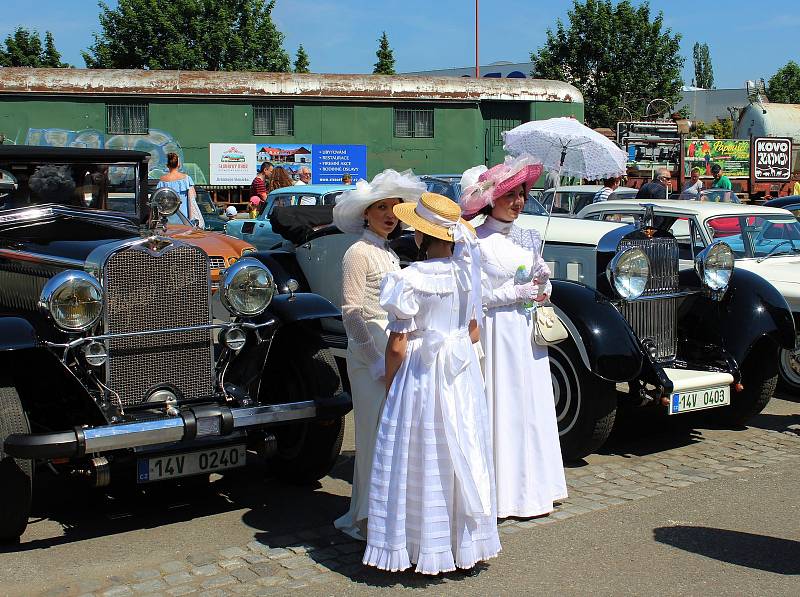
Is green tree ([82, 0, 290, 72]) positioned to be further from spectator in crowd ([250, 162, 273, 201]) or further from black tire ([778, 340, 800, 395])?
black tire ([778, 340, 800, 395])

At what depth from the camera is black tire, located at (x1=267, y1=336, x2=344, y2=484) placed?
18.3ft

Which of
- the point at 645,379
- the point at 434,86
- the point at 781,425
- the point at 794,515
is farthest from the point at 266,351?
the point at 434,86

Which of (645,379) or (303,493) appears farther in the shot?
(645,379)

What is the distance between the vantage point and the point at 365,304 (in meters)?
4.94

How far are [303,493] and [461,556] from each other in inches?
65.0

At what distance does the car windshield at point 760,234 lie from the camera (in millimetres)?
8562

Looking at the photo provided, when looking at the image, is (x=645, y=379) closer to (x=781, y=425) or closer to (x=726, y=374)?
(x=726, y=374)

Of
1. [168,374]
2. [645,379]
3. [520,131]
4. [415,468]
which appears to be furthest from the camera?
[520,131]

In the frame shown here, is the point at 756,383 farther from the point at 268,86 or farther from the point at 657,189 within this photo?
the point at 268,86

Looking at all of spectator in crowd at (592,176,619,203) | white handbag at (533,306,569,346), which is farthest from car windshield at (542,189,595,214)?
white handbag at (533,306,569,346)

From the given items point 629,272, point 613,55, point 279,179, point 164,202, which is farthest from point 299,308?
point 613,55

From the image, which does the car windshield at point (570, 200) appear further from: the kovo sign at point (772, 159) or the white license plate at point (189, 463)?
the white license plate at point (189, 463)

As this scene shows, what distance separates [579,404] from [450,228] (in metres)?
2.27

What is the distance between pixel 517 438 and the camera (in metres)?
5.27
